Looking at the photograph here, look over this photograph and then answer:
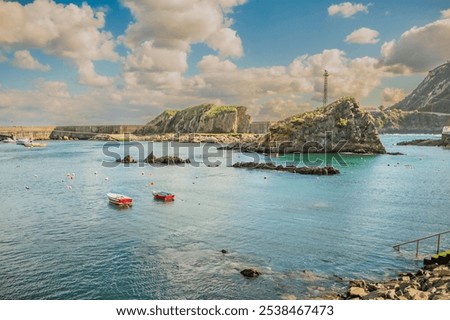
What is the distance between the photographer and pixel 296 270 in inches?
758

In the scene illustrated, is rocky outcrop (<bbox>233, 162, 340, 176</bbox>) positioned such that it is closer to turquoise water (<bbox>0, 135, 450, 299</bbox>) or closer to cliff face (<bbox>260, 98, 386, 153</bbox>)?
turquoise water (<bbox>0, 135, 450, 299</bbox>)

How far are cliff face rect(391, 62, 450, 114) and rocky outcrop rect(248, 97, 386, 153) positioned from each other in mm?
18130

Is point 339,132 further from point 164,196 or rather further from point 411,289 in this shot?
point 411,289

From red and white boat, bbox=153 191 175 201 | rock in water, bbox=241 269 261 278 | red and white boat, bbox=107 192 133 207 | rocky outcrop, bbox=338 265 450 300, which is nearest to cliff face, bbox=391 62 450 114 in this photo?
rocky outcrop, bbox=338 265 450 300

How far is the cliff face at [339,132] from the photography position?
10275cm

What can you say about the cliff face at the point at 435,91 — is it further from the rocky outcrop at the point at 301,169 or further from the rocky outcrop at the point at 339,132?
the rocky outcrop at the point at 301,169

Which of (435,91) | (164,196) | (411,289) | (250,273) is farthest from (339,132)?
(411,289)

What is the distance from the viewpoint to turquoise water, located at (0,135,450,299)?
17.5 m

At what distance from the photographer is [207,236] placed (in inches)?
993

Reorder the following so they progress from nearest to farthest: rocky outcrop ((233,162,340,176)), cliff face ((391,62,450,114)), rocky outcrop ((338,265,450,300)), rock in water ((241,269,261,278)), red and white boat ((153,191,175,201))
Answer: rocky outcrop ((338,265,450,300)) < rock in water ((241,269,261,278)) < red and white boat ((153,191,175,201)) < cliff face ((391,62,450,114)) < rocky outcrop ((233,162,340,176))

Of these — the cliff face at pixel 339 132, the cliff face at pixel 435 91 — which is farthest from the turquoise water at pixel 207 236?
the cliff face at pixel 339 132

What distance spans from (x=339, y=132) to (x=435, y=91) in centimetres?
4586

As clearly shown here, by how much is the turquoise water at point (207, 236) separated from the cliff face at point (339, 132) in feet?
177

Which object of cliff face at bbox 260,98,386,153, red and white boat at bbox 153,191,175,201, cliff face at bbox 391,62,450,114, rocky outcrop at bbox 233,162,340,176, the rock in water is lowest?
the rock in water
